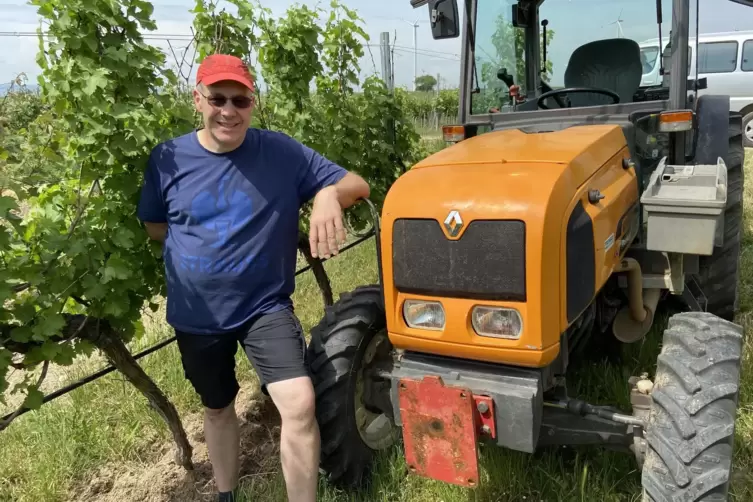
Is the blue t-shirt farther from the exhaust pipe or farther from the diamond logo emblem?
the exhaust pipe

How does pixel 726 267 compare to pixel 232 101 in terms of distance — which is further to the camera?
pixel 726 267

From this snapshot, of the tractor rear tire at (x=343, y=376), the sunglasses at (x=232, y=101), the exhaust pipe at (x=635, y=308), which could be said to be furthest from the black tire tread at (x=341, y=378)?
the exhaust pipe at (x=635, y=308)

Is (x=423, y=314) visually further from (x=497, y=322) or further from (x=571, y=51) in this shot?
(x=571, y=51)

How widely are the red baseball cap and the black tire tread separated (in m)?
1.01

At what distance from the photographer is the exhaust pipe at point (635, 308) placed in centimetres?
267

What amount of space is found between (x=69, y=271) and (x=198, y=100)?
2.69ft

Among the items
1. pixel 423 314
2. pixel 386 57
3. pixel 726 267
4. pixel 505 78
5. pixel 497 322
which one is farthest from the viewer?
pixel 386 57

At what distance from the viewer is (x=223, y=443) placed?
269cm

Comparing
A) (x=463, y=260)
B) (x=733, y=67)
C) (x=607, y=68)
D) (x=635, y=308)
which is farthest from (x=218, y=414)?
(x=733, y=67)

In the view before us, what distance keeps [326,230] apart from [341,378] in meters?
0.62

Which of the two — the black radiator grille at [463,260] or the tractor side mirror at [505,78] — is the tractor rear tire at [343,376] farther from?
the tractor side mirror at [505,78]

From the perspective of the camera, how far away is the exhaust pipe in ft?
8.76

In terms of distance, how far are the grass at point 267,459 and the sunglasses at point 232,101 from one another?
5.33ft

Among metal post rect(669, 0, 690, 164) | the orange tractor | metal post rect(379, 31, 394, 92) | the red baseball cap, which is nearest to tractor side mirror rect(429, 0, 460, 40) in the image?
the orange tractor
